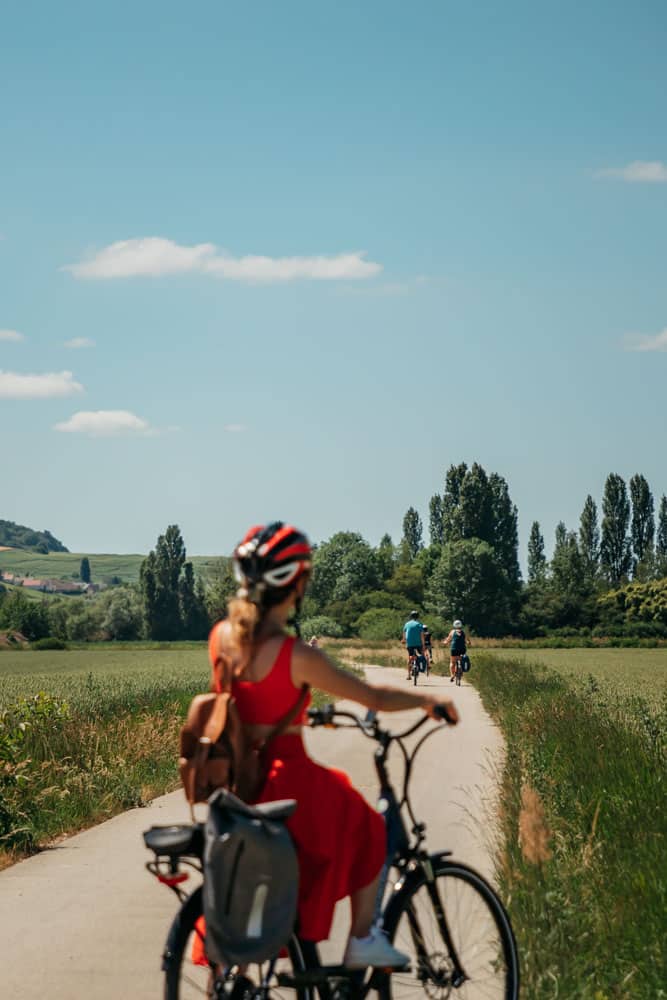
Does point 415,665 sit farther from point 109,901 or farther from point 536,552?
point 536,552

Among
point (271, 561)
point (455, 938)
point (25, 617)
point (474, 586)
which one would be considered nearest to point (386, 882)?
point (455, 938)

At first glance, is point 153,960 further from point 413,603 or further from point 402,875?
point 413,603

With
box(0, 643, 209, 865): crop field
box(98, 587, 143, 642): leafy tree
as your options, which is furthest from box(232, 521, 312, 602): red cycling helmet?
box(98, 587, 143, 642): leafy tree

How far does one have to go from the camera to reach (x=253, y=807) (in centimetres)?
407

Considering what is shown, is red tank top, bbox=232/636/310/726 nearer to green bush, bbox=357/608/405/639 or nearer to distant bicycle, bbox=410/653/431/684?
distant bicycle, bbox=410/653/431/684

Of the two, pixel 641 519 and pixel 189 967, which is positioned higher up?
pixel 641 519

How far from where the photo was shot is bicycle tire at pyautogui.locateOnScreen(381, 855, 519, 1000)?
4.80 metres

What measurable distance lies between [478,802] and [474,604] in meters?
108

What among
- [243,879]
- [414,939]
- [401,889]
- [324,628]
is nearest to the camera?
[243,879]

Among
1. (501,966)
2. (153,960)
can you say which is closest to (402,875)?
(501,966)

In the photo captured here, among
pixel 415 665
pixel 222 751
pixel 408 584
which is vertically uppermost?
pixel 408 584

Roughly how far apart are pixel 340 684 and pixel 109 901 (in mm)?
4475

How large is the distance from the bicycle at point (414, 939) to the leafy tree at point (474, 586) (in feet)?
370

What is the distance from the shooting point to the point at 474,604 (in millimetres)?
120125
